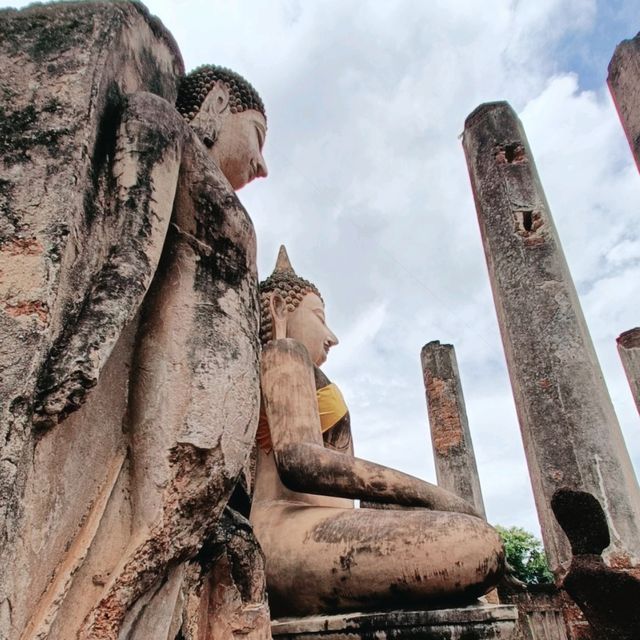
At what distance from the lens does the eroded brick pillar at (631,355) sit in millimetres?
11233

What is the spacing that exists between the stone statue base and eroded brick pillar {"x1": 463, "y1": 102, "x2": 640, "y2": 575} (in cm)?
413

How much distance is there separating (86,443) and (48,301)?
1.08 ft

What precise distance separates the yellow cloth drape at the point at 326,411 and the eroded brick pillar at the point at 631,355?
408 inches

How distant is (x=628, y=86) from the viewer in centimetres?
619

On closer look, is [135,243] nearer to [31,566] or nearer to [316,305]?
[31,566]

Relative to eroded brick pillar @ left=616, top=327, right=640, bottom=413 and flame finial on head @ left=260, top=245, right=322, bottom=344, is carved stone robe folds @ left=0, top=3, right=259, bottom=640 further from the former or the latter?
eroded brick pillar @ left=616, top=327, right=640, bottom=413

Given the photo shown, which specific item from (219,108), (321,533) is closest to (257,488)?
(321,533)

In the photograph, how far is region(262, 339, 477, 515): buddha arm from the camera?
6.31ft

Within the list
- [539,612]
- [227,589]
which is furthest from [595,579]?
[539,612]

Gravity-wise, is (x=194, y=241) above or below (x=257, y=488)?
above

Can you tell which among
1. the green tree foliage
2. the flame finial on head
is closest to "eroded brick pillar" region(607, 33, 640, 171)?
the flame finial on head

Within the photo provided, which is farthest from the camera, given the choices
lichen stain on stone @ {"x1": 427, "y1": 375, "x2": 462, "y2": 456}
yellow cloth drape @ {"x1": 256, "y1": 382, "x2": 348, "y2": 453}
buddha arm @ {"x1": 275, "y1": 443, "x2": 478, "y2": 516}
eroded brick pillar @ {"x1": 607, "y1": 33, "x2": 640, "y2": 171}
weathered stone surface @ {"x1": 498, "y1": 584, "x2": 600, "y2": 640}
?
lichen stain on stone @ {"x1": 427, "y1": 375, "x2": 462, "y2": 456}

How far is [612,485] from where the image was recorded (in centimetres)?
542

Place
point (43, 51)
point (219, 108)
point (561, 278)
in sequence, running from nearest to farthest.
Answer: point (43, 51) → point (219, 108) → point (561, 278)
